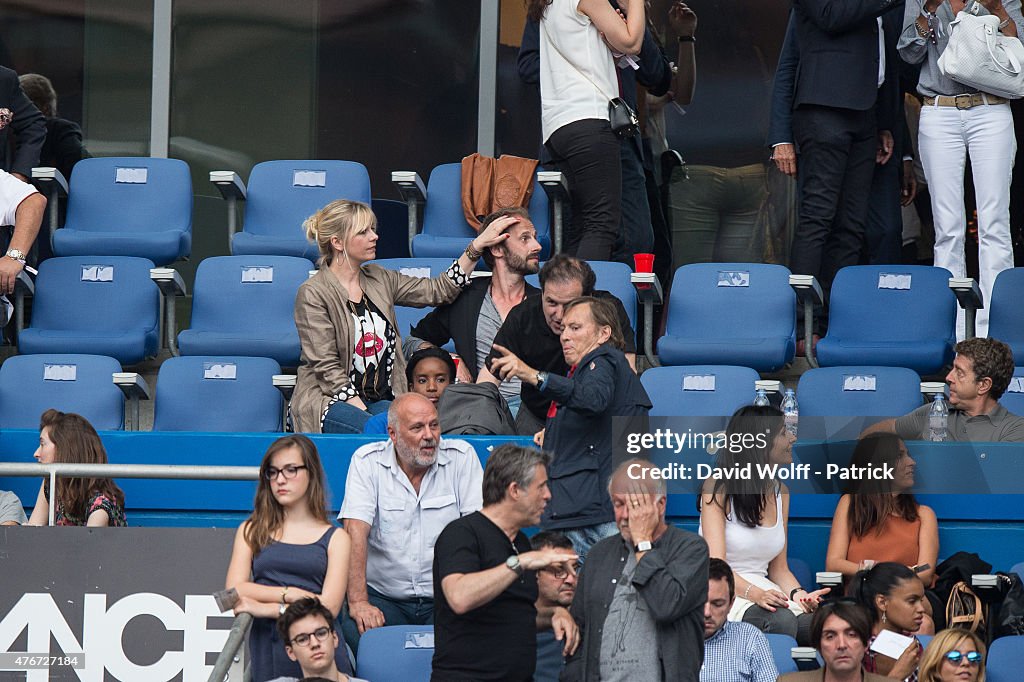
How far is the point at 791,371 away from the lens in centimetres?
766

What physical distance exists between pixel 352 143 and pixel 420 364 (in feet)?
11.4

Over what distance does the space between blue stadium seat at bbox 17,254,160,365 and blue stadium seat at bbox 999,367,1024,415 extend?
3606 millimetres

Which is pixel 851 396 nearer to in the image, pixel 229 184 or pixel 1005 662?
pixel 1005 662

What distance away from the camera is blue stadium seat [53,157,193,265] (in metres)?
8.04

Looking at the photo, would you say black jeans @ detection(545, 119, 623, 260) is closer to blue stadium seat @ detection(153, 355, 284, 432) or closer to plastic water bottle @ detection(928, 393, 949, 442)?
blue stadium seat @ detection(153, 355, 284, 432)

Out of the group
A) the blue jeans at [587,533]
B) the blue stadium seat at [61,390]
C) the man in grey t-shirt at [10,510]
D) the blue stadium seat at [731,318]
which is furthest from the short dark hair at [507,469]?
the blue stadium seat at [61,390]

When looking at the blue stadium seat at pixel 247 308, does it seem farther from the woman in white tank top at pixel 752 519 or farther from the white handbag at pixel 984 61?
the white handbag at pixel 984 61

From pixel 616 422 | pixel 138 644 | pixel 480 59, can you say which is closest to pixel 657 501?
pixel 616 422

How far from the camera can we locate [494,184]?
798cm

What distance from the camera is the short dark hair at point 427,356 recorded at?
6375mm

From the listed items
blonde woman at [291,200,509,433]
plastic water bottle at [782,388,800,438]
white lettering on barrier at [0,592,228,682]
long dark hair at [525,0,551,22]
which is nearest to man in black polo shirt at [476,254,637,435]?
blonde woman at [291,200,509,433]

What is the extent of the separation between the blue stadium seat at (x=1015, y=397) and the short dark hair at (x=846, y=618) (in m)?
1.92

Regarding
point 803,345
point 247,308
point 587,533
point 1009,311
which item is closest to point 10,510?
point 247,308

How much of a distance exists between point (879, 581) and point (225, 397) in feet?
9.17
